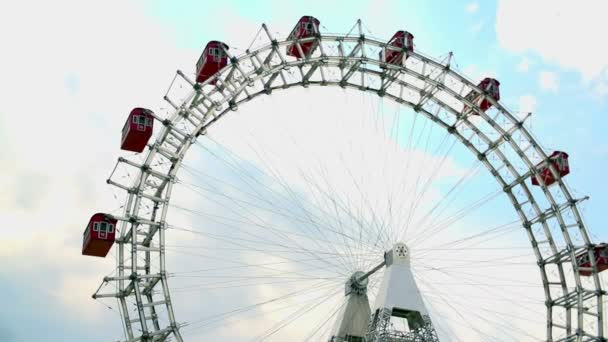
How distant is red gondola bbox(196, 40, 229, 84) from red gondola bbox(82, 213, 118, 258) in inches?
302

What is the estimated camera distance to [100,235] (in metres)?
32.4

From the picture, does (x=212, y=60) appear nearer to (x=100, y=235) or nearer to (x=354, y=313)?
(x=100, y=235)

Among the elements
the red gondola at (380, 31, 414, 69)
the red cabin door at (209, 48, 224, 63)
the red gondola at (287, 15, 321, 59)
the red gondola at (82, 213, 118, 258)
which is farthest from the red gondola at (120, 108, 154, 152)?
the red gondola at (380, 31, 414, 69)

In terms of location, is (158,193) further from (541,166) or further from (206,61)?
(541,166)

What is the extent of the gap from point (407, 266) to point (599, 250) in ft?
37.8

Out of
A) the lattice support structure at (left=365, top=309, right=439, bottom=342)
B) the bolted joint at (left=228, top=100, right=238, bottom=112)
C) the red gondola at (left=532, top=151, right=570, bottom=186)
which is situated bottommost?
the lattice support structure at (left=365, top=309, right=439, bottom=342)

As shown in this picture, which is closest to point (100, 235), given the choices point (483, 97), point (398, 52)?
point (398, 52)

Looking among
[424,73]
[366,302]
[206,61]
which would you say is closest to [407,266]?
[366,302]

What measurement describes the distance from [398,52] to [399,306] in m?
12.8

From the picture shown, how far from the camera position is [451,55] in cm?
4031

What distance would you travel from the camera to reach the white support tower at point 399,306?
33.3m

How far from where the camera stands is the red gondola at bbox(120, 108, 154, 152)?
34.1m

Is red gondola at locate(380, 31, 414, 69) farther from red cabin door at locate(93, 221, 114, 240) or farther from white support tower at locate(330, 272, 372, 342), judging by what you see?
red cabin door at locate(93, 221, 114, 240)

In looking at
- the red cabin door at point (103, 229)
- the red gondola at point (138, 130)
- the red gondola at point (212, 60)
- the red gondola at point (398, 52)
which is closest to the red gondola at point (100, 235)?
the red cabin door at point (103, 229)
